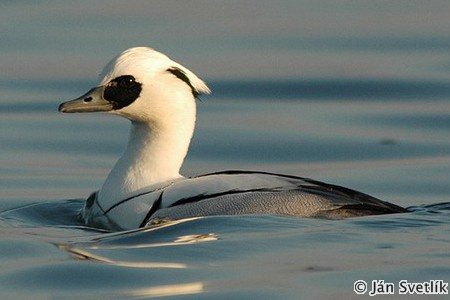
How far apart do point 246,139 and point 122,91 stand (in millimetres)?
3959

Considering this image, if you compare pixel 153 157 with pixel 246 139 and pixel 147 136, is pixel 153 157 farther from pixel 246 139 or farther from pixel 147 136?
pixel 246 139

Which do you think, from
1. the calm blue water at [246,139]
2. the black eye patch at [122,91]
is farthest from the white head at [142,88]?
the calm blue water at [246,139]

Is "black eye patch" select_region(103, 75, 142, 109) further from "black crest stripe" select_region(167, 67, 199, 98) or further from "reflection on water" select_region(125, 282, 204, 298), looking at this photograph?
"reflection on water" select_region(125, 282, 204, 298)

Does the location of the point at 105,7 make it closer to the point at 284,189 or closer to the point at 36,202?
the point at 36,202

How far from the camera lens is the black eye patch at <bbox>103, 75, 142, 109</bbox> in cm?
1188

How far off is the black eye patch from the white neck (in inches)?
11.2

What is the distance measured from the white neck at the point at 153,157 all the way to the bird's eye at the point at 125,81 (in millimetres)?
372

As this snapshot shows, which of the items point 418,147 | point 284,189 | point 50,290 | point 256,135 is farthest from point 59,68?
point 50,290

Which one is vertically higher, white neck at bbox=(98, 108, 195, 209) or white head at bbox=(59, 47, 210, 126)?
white head at bbox=(59, 47, 210, 126)

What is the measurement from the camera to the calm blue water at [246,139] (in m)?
9.62

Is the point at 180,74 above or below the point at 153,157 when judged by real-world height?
above

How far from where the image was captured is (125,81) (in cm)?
1188

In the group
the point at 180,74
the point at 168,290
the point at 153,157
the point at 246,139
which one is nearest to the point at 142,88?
the point at 180,74

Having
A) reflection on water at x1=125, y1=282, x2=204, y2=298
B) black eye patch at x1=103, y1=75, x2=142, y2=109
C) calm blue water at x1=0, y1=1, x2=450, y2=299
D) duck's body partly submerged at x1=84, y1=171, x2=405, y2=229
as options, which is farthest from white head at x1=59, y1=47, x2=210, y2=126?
reflection on water at x1=125, y1=282, x2=204, y2=298
